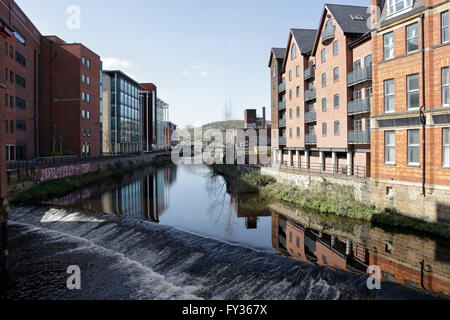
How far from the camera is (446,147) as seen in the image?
13.2m

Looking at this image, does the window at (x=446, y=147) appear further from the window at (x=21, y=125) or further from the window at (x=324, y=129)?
the window at (x=21, y=125)

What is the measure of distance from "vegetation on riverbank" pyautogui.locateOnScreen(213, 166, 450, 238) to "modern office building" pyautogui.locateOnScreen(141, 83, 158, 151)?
67238mm

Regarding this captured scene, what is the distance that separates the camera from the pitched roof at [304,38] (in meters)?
30.0

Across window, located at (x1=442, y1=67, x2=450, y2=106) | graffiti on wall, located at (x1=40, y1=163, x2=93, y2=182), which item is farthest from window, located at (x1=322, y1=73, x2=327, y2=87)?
graffiti on wall, located at (x1=40, y1=163, x2=93, y2=182)

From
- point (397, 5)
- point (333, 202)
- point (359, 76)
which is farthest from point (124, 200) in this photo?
point (397, 5)

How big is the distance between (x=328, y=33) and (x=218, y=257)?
21.1 meters

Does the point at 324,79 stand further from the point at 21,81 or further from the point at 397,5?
the point at 21,81

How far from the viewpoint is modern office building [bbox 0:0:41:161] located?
32.7 meters

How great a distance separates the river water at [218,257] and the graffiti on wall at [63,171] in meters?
7.39

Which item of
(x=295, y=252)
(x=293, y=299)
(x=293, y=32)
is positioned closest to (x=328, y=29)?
(x=293, y=32)

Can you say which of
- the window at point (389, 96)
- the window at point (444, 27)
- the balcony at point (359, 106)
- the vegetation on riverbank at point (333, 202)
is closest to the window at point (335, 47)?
the balcony at point (359, 106)

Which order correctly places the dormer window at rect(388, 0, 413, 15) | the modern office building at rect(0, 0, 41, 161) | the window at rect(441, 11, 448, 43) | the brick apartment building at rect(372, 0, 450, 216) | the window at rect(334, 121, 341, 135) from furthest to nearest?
1. the modern office building at rect(0, 0, 41, 161)
2. the window at rect(334, 121, 341, 135)
3. the dormer window at rect(388, 0, 413, 15)
4. the brick apartment building at rect(372, 0, 450, 216)
5. the window at rect(441, 11, 448, 43)

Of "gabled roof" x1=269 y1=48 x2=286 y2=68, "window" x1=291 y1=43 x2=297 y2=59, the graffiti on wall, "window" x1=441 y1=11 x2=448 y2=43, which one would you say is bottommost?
the graffiti on wall

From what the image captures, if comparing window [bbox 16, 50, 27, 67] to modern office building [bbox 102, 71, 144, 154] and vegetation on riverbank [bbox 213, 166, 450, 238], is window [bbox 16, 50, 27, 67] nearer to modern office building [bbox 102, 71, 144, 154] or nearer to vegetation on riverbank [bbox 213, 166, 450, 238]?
modern office building [bbox 102, 71, 144, 154]
